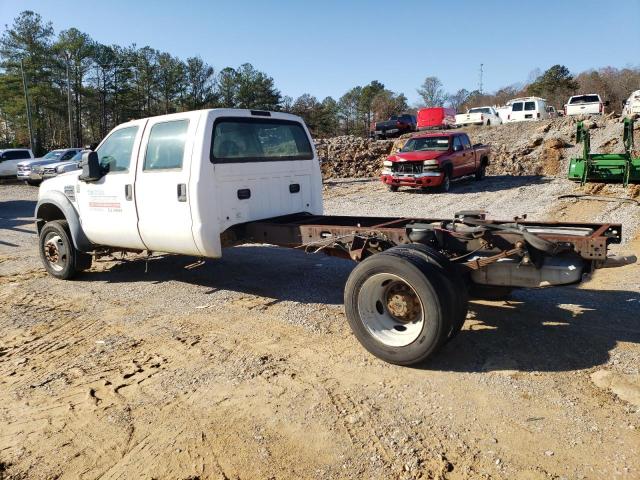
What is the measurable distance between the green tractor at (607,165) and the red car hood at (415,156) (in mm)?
4009

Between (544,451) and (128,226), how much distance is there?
16.6 feet

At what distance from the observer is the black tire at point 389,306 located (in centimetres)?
380

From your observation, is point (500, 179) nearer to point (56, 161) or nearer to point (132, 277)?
point (132, 277)

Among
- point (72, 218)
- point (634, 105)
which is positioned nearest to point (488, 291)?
point (72, 218)

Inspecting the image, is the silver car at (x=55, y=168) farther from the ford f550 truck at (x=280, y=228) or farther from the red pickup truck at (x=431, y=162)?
the ford f550 truck at (x=280, y=228)

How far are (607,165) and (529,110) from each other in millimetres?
19537

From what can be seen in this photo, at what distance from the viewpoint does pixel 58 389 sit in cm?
402

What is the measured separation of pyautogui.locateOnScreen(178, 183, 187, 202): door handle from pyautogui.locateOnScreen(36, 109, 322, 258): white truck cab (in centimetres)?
1

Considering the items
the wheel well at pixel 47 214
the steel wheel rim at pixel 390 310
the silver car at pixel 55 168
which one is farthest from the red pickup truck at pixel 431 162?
the silver car at pixel 55 168

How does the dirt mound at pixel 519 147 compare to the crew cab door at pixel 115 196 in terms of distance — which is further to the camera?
the dirt mound at pixel 519 147

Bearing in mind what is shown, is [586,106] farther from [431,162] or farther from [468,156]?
[431,162]

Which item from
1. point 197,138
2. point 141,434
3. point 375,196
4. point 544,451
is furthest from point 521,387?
point 375,196

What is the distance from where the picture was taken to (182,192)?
5.47 metres

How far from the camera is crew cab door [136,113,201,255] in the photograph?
5.49 meters
